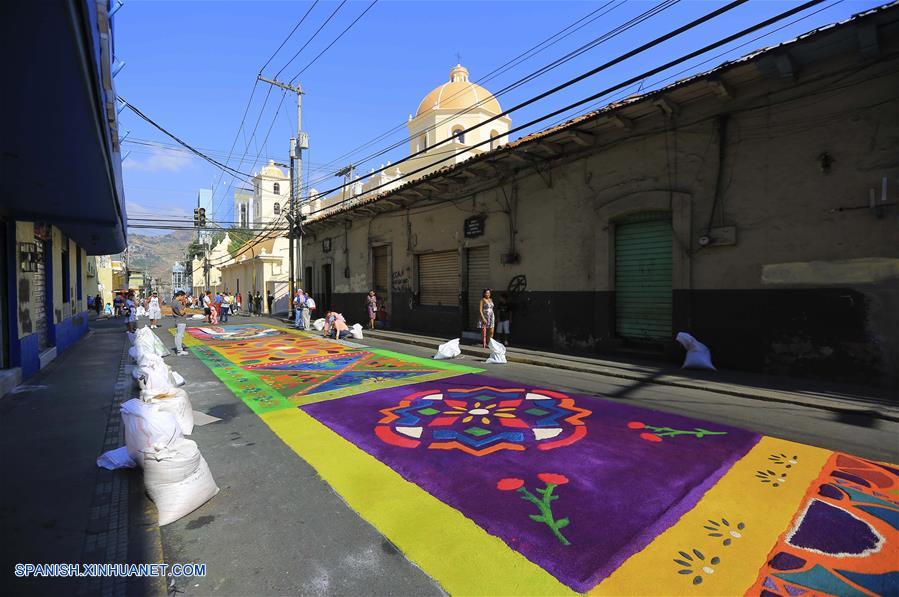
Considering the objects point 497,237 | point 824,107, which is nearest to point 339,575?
point 824,107

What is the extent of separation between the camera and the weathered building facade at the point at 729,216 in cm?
704

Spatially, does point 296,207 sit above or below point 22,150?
above

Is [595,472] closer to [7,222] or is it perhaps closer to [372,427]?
[372,427]

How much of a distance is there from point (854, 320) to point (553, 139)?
7.21 metres

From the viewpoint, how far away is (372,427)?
5.30 m

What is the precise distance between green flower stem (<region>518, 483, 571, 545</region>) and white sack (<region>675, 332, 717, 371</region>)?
6.49 meters

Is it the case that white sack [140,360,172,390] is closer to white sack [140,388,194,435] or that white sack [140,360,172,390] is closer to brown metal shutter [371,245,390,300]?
white sack [140,388,194,435]

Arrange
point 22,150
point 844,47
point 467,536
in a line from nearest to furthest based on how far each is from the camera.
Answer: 1. point 467,536
2. point 22,150
3. point 844,47

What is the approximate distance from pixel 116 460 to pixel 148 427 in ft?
3.86

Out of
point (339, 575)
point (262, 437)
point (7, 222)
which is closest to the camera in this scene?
point (339, 575)

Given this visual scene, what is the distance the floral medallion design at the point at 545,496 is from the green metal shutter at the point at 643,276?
7426 millimetres

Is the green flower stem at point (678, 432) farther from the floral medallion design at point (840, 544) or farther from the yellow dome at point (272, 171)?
the yellow dome at point (272, 171)

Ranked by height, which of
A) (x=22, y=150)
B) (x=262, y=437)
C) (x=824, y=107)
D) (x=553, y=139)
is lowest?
(x=262, y=437)

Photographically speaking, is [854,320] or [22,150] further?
[854,320]
